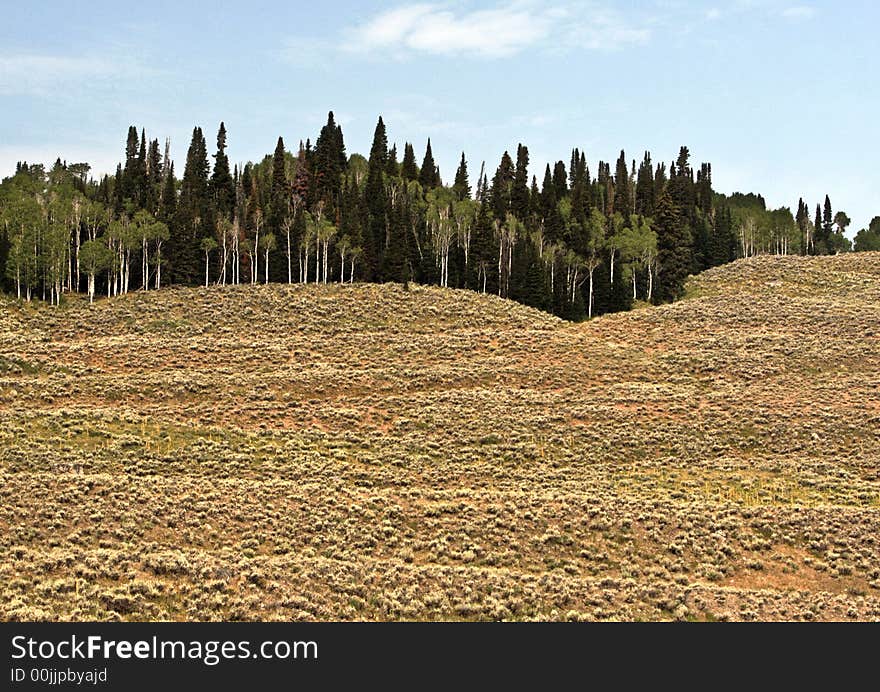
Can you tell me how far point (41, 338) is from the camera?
63.3 m

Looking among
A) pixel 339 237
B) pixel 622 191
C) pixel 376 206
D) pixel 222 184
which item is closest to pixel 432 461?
pixel 339 237

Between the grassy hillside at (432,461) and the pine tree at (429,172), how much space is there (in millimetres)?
55777

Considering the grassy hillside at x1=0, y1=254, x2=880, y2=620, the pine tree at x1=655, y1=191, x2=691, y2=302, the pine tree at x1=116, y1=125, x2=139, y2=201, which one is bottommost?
the grassy hillside at x1=0, y1=254, x2=880, y2=620

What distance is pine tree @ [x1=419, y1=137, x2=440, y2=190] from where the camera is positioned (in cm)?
12912

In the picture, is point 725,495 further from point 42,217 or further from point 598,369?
point 42,217

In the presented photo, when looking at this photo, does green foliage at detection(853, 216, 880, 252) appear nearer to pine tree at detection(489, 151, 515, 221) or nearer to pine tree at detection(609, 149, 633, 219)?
pine tree at detection(609, 149, 633, 219)

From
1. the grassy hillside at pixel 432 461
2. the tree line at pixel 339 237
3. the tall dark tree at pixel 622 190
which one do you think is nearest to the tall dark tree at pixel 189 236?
the tree line at pixel 339 237

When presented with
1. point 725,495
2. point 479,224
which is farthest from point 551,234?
point 725,495

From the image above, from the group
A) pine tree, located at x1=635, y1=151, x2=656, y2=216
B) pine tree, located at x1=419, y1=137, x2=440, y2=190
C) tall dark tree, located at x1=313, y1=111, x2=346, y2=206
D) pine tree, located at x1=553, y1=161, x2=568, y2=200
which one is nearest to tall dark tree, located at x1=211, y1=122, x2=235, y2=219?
tall dark tree, located at x1=313, y1=111, x2=346, y2=206

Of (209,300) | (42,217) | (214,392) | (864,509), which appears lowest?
(864,509)

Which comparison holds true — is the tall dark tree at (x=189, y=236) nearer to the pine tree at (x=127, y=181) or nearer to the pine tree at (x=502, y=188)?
the pine tree at (x=127, y=181)

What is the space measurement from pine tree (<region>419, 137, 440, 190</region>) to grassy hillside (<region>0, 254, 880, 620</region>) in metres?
55.8

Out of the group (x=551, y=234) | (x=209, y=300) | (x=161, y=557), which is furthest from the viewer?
(x=551, y=234)

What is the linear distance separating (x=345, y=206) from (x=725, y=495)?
66.2 metres
